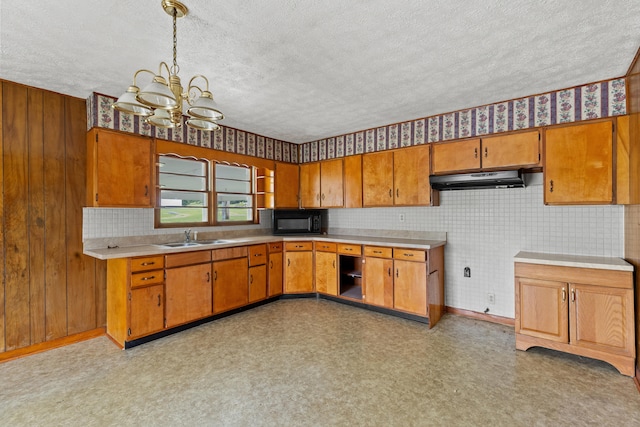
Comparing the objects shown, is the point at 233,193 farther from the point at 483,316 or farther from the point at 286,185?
the point at 483,316

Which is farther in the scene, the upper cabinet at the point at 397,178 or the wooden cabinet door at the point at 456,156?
the upper cabinet at the point at 397,178

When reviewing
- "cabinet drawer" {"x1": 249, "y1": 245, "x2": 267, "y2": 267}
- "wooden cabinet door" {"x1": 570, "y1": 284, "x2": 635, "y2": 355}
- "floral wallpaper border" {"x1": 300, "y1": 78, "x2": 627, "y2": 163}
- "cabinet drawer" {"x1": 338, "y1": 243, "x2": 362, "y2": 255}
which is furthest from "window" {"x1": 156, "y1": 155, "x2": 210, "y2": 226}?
"wooden cabinet door" {"x1": 570, "y1": 284, "x2": 635, "y2": 355}

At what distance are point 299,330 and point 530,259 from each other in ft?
8.06

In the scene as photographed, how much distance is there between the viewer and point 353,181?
14.7 ft

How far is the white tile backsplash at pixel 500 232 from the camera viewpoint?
119 inches

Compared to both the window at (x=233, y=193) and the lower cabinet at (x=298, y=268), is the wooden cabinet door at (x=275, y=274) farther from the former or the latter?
the window at (x=233, y=193)

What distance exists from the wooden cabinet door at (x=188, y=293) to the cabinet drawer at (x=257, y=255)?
640 mm

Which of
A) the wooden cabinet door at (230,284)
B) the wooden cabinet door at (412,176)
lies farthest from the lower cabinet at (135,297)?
the wooden cabinet door at (412,176)

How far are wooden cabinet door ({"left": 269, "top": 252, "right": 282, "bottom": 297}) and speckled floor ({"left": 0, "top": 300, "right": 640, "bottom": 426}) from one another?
1074mm

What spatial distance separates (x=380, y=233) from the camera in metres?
4.61

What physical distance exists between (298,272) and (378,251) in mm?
1348

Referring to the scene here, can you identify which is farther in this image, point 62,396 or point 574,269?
point 574,269

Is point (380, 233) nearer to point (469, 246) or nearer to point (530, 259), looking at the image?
point (469, 246)

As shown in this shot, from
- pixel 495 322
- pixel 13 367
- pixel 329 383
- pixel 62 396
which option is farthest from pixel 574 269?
pixel 13 367
